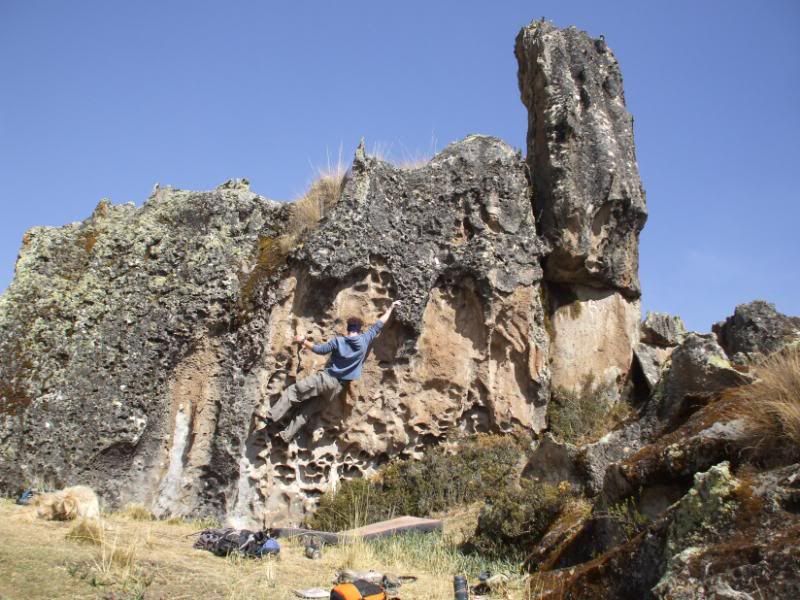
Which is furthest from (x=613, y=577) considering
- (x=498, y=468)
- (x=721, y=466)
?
(x=498, y=468)

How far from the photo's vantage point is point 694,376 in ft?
23.1

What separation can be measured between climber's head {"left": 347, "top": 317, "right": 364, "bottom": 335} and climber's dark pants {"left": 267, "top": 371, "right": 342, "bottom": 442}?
72cm

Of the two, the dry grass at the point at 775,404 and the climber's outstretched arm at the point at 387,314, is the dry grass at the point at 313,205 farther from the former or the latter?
the dry grass at the point at 775,404

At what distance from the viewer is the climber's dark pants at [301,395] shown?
10469 mm

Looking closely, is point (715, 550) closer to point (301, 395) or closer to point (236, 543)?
point (236, 543)

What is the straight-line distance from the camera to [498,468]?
1123 centimetres

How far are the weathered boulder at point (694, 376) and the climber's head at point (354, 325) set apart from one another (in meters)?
4.80

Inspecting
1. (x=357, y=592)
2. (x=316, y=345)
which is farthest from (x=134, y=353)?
(x=357, y=592)

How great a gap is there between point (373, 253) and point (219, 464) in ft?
12.6

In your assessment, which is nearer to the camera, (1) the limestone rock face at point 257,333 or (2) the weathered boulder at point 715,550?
(2) the weathered boulder at point 715,550

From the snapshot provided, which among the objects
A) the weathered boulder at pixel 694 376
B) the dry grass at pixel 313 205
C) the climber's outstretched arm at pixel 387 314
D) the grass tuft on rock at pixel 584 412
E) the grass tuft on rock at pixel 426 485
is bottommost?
the grass tuft on rock at pixel 426 485

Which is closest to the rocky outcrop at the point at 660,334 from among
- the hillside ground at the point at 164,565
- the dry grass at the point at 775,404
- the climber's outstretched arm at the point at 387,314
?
the climber's outstretched arm at the point at 387,314

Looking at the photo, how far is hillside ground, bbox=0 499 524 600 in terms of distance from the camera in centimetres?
512

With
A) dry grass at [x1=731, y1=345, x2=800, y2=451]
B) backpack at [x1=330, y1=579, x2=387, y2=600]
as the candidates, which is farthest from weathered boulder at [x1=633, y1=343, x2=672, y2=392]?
backpack at [x1=330, y1=579, x2=387, y2=600]
